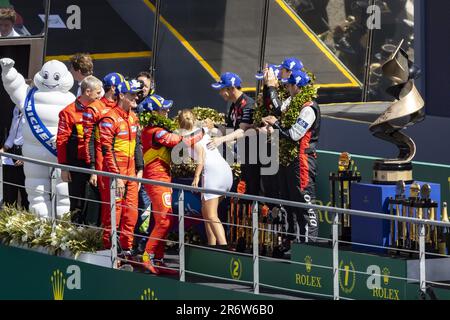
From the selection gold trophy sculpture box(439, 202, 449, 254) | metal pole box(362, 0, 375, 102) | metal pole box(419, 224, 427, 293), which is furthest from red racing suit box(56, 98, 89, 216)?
metal pole box(362, 0, 375, 102)

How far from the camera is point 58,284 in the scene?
1143cm

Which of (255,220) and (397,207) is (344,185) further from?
(255,220)

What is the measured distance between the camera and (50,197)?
12000 mm

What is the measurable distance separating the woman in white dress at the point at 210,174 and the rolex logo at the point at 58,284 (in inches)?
52.8

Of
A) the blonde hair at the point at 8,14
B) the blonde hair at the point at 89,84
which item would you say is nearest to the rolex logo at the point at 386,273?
the blonde hair at the point at 89,84

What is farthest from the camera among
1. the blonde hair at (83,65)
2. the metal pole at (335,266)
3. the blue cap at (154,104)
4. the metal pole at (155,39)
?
the metal pole at (155,39)

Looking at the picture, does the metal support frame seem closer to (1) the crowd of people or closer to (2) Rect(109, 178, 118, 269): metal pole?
(1) the crowd of people

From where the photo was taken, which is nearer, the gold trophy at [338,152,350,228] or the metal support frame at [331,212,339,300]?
the metal support frame at [331,212,339,300]

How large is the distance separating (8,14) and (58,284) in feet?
18.9

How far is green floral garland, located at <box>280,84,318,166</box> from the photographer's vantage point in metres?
11.3

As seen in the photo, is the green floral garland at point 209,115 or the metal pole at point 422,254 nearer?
the metal pole at point 422,254

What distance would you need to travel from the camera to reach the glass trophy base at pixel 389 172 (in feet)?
33.5

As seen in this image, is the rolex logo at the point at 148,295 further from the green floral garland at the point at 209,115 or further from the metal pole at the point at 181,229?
the green floral garland at the point at 209,115

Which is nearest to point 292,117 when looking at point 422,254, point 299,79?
point 299,79
